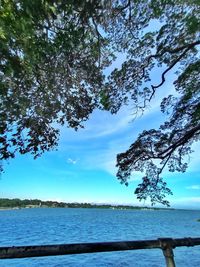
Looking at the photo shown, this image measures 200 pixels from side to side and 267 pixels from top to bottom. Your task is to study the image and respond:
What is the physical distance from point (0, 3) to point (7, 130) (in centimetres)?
301

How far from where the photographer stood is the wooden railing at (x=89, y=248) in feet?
7.64

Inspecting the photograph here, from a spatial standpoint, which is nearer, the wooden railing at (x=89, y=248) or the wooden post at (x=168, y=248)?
the wooden railing at (x=89, y=248)

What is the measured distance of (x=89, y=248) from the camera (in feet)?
8.25

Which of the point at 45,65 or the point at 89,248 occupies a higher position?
the point at 45,65

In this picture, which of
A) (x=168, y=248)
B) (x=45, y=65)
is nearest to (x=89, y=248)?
(x=168, y=248)

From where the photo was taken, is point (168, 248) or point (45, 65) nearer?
point (168, 248)

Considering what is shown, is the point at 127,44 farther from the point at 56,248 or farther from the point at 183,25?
the point at 56,248

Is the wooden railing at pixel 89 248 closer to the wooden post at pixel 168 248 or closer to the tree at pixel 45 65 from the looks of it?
the wooden post at pixel 168 248

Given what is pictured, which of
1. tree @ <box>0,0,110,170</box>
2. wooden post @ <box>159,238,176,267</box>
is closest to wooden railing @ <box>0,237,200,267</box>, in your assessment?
wooden post @ <box>159,238,176,267</box>

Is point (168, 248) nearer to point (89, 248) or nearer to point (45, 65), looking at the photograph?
point (89, 248)

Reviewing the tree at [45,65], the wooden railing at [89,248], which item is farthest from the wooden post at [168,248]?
the tree at [45,65]

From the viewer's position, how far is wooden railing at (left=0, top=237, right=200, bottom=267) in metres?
2.33

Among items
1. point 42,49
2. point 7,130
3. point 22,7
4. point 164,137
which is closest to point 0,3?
point 22,7

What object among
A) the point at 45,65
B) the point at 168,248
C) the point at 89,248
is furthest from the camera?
the point at 45,65
